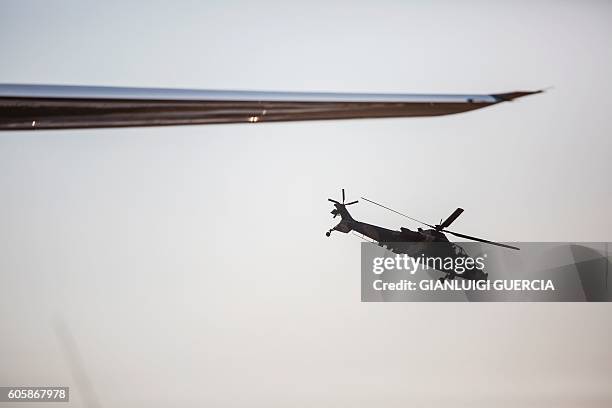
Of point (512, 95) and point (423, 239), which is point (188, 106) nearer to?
point (423, 239)

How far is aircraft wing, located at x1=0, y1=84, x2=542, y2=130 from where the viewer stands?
Result: 1.41 metres

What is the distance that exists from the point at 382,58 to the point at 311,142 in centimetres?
52

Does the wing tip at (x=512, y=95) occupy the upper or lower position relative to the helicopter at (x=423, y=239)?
upper

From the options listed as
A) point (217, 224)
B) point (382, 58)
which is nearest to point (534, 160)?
point (382, 58)

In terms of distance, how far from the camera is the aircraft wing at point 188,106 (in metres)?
1.41

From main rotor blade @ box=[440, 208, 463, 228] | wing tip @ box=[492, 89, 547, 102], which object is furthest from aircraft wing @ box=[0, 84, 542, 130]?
main rotor blade @ box=[440, 208, 463, 228]

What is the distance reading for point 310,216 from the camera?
2242 millimetres

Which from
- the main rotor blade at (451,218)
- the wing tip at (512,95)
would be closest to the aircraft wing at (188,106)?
the wing tip at (512,95)

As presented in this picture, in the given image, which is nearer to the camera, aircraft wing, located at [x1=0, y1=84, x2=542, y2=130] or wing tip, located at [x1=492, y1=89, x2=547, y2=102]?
aircraft wing, located at [x1=0, y1=84, x2=542, y2=130]

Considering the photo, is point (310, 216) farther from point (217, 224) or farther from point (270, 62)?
point (270, 62)

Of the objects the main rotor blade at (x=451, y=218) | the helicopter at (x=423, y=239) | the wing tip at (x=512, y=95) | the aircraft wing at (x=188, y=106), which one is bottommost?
the helicopter at (x=423, y=239)

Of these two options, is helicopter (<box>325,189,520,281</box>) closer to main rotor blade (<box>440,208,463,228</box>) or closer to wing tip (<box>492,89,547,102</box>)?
main rotor blade (<box>440,208,463,228</box>)

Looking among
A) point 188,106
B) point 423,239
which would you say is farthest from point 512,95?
point 188,106

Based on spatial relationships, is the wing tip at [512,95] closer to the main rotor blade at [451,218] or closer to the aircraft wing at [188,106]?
the aircraft wing at [188,106]
